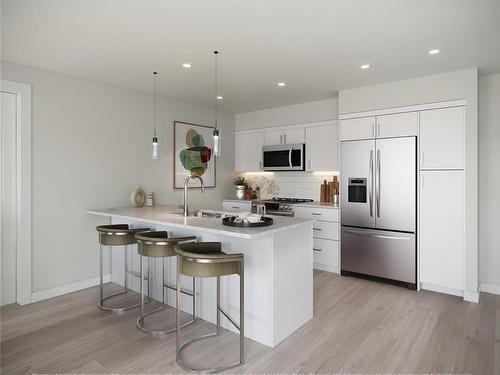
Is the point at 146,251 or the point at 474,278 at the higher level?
the point at 146,251

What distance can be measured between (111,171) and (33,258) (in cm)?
126

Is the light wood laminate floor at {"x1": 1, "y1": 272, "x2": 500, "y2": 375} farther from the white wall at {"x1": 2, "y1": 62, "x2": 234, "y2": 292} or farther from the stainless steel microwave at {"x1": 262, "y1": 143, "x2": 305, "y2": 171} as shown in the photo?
the stainless steel microwave at {"x1": 262, "y1": 143, "x2": 305, "y2": 171}

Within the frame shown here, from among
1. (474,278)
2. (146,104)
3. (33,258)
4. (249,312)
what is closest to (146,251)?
(249,312)

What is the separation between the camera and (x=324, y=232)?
14.6 feet

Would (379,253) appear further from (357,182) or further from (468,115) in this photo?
(468,115)

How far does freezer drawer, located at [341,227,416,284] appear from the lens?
3760 millimetres

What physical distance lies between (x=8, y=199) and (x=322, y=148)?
3.90m

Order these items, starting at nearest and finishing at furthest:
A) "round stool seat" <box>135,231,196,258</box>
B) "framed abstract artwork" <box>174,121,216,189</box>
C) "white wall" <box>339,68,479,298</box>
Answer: "round stool seat" <box>135,231,196,258</box> → "white wall" <box>339,68,479,298</box> → "framed abstract artwork" <box>174,121,216,189</box>

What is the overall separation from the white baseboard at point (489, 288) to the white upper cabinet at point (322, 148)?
2206mm

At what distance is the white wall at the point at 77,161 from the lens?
346 centimetres

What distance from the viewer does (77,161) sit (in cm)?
374

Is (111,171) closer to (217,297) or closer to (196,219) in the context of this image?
(196,219)

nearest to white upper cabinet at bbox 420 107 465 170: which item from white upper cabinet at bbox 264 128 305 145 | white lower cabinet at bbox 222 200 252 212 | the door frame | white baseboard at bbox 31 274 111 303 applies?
white upper cabinet at bbox 264 128 305 145

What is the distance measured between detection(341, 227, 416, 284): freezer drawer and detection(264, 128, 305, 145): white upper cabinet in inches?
64.3
